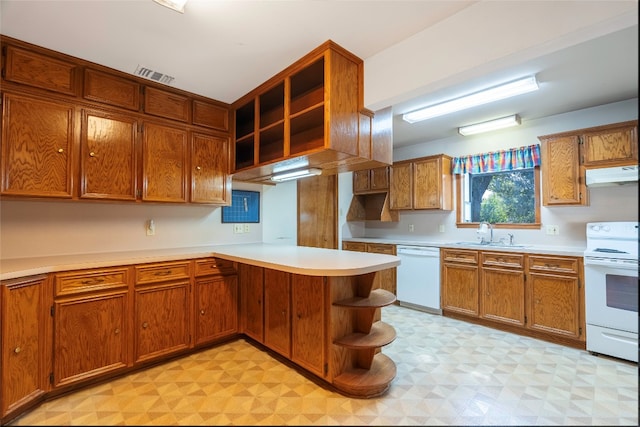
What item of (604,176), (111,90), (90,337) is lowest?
(90,337)

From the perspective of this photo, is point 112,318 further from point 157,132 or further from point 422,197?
point 422,197

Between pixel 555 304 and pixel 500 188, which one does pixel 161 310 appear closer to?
pixel 555 304

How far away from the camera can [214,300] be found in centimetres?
266

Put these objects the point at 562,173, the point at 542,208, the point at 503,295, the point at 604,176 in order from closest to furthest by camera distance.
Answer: the point at 604,176
the point at 562,173
the point at 503,295
the point at 542,208

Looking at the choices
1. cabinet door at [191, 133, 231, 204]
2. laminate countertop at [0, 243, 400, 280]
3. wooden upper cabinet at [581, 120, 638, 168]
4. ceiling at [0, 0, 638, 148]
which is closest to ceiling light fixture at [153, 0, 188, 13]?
ceiling at [0, 0, 638, 148]

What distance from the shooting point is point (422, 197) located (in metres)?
4.06

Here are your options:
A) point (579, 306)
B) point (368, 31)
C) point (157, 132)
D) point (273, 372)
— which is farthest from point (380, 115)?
point (579, 306)

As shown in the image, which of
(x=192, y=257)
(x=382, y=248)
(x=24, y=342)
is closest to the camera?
(x=24, y=342)

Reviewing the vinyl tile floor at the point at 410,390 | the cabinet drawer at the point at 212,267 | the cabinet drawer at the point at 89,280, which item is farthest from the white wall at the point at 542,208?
the cabinet drawer at the point at 89,280

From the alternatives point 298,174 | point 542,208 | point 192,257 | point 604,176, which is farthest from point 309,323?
point 542,208

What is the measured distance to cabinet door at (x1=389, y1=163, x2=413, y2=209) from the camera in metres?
4.19

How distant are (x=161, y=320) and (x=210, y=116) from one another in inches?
75.0

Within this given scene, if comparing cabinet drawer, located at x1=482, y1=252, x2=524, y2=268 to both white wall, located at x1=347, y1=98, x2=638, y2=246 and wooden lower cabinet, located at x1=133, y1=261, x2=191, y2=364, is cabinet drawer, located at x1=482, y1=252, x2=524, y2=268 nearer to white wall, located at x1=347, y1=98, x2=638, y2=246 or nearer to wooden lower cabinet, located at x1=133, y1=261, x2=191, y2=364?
white wall, located at x1=347, y1=98, x2=638, y2=246

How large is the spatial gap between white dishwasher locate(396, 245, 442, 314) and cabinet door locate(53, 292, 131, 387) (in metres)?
2.82
